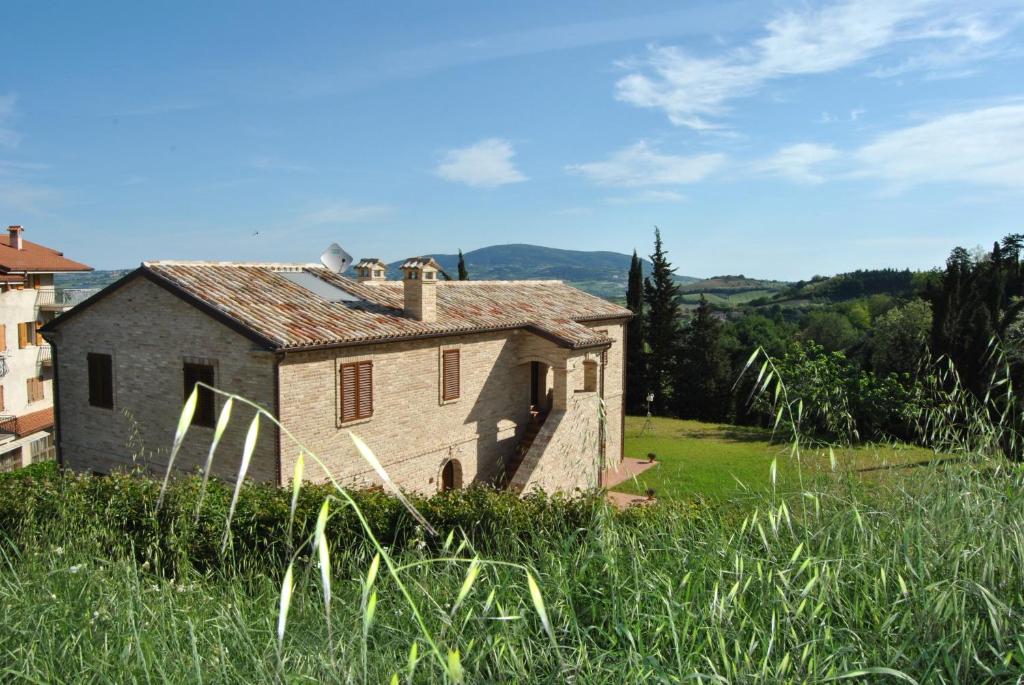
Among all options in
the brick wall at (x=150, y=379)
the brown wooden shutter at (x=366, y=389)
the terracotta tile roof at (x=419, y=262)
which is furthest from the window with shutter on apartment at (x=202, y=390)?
the terracotta tile roof at (x=419, y=262)

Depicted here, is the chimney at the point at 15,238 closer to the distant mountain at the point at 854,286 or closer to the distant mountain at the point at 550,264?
the distant mountain at the point at 854,286

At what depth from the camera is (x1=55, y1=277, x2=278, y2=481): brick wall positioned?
13898 millimetres

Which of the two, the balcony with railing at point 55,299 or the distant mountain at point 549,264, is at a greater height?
the distant mountain at point 549,264

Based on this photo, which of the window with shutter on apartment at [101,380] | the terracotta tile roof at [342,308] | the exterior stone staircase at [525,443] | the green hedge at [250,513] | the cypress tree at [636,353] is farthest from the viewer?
the cypress tree at [636,353]

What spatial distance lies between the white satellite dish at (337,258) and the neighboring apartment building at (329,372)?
79 centimetres

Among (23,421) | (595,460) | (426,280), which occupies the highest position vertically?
(426,280)

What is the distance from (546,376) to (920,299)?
3325 cm

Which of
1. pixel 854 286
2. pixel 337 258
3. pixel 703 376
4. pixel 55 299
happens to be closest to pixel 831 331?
pixel 703 376

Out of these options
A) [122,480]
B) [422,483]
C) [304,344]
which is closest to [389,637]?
[122,480]

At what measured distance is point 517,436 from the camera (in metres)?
20.3

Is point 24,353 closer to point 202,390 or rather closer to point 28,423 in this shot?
point 28,423

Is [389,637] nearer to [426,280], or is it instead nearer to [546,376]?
[426,280]

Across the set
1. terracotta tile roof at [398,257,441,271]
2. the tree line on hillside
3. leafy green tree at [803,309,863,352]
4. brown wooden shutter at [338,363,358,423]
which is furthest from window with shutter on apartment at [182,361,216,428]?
leafy green tree at [803,309,863,352]

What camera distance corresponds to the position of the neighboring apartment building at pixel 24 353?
29.0 metres
